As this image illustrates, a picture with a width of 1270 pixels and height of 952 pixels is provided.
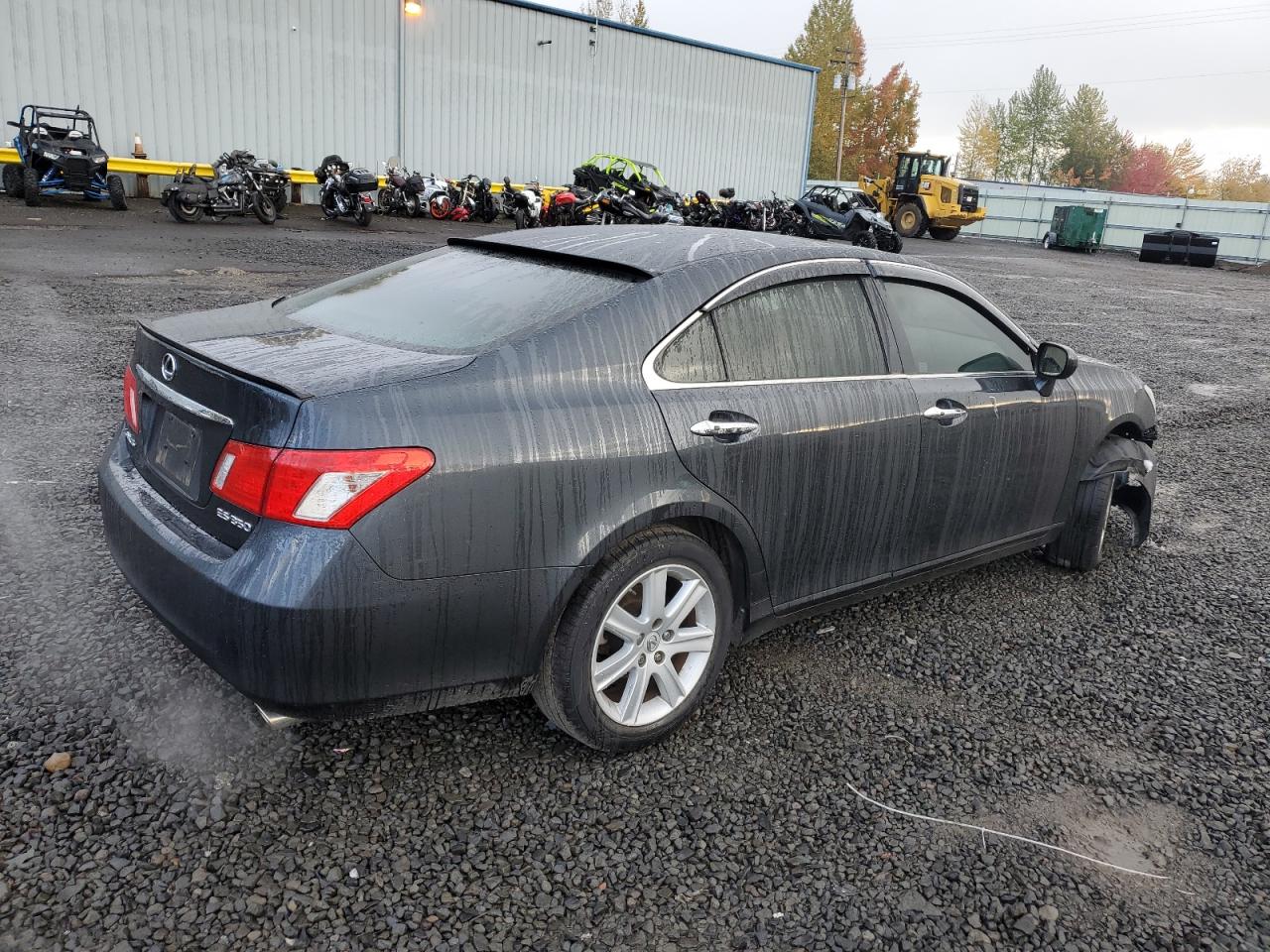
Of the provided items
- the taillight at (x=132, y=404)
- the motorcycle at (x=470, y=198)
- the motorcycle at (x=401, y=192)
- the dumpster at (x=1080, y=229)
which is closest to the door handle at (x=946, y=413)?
the taillight at (x=132, y=404)

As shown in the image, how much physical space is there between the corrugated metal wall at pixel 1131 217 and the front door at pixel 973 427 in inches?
1011

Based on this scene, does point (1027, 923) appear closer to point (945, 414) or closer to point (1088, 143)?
point (945, 414)

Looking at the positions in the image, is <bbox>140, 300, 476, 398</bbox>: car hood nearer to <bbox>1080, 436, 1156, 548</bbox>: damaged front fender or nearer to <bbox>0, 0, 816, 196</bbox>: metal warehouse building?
<bbox>1080, 436, 1156, 548</bbox>: damaged front fender

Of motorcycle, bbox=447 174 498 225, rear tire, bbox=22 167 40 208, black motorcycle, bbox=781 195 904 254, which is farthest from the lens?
black motorcycle, bbox=781 195 904 254

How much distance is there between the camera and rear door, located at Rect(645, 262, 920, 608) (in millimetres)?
A: 2795

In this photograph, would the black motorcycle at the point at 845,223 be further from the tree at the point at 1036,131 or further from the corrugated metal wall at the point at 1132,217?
the tree at the point at 1036,131

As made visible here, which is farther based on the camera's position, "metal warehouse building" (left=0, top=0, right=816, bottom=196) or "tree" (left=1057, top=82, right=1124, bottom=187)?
"tree" (left=1057, top=82, right=1124, bottom=187)

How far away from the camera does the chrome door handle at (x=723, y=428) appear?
8.98 feet

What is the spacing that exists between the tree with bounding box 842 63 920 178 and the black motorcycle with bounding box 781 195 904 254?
45390 mm

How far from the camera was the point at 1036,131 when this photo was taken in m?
90.8

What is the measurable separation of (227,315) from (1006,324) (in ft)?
9.58

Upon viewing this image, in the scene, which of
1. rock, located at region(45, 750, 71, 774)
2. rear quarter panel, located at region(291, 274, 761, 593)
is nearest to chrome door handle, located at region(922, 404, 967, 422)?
rear quarter panel, located at region(291, 274, 761, 593)

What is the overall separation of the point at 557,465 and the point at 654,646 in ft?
2.10

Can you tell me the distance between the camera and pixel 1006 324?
3947 mm
